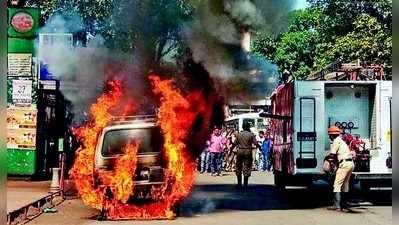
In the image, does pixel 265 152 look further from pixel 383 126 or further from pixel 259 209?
pixel 259 209

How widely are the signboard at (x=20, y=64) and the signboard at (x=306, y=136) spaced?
218 inches

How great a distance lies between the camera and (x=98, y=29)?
1869cm

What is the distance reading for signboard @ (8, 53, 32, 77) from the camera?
13.5 meters

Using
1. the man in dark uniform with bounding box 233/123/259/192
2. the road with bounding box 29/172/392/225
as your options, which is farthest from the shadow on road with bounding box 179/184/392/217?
the man in dark uniform with bounding box 233/123/259/192

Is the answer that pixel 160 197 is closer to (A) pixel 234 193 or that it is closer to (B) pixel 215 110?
(B) pixel 215 110

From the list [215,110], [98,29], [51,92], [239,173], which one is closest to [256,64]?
[215,110]

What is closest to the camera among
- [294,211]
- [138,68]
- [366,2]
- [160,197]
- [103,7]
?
[160,197]

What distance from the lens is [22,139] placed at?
62.5ft

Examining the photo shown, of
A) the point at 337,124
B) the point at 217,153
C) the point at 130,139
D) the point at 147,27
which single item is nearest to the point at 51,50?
the point at 147,27

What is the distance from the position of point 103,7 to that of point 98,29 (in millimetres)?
618

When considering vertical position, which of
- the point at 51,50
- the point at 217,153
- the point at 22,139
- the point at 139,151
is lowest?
the point at 139,151

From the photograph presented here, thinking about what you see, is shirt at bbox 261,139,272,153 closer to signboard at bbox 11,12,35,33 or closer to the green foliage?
the green foliage

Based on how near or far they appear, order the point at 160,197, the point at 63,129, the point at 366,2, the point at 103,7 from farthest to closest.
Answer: the point at 366,2 → the point at 63,129 → the point at 103,7 → the point at 160,197

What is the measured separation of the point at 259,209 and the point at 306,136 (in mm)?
1742
